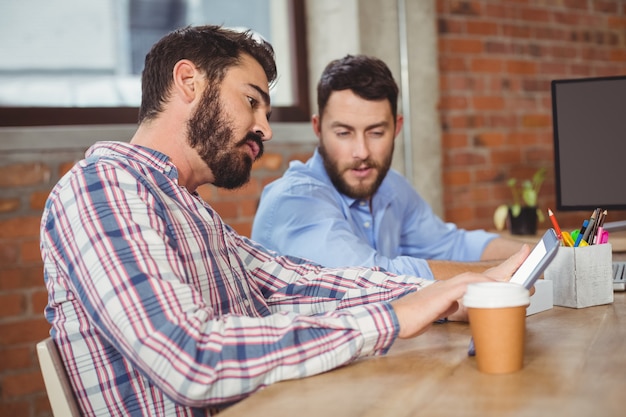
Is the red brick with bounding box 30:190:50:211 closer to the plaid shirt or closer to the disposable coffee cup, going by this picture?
the plaid shirt

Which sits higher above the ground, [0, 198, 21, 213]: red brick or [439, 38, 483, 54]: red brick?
[439, 38, 483, 54]: red brick

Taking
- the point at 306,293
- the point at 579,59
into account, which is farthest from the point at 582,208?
the point at 579,59

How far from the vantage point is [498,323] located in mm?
1017

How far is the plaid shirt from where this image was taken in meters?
1.02

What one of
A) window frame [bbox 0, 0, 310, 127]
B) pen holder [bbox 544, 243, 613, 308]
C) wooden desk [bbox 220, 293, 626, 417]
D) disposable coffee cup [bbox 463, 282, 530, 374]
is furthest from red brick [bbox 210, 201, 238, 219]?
disposable coffee cup [bbox 463, 282, 530, 374]

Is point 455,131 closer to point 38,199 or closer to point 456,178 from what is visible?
point 456,178

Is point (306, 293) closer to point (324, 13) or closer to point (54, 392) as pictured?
point (54, 392)

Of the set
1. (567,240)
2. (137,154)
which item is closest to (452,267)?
(567,240)

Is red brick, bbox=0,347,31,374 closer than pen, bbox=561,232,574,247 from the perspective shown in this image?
No

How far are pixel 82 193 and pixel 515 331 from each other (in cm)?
64

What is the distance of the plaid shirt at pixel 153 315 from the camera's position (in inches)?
40.2

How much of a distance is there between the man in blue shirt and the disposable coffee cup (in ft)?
2.81

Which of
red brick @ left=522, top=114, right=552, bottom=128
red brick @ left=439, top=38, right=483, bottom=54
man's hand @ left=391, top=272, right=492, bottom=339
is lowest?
man's hand @ left=391, top=272, right=492, bottom=339

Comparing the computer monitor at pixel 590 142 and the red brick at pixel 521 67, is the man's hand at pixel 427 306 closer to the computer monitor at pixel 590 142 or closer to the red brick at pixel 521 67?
the computer monitor at pixel 590 142
